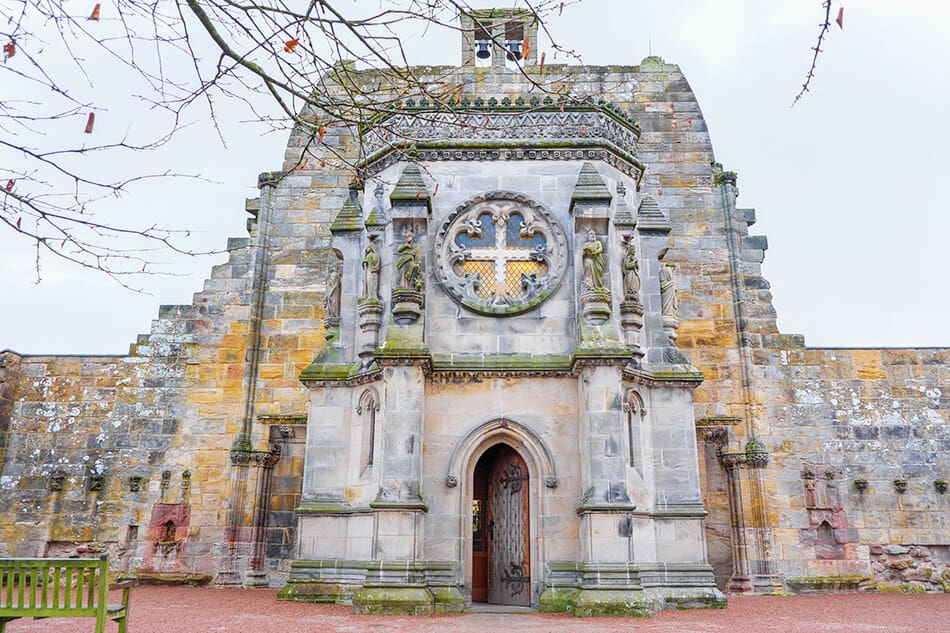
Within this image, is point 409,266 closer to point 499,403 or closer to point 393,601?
point 499,403

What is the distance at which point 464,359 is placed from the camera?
37.1ft

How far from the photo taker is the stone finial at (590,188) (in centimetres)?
1163

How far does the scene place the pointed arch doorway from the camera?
11245 mm

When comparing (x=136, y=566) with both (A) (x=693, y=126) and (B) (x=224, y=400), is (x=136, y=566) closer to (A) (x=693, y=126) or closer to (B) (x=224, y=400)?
(B) (x=224, y=400)

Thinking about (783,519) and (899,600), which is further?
(783,519)

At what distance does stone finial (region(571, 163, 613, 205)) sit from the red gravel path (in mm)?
5993

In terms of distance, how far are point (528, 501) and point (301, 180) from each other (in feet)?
31.6

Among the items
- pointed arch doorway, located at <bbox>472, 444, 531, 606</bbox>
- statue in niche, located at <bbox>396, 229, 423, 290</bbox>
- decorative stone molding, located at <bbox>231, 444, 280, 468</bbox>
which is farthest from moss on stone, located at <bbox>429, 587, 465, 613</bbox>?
decorative stone molding, located at <bbox>231, 444, 280, 468</bbox>

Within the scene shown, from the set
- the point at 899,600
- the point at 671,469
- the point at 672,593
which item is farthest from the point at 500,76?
the point at 899,600

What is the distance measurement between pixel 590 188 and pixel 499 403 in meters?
3.64

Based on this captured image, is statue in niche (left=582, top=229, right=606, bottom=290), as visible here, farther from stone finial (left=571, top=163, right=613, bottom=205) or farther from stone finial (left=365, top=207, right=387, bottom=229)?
stone finial (left=365, top=207, right=387, bottom=229)

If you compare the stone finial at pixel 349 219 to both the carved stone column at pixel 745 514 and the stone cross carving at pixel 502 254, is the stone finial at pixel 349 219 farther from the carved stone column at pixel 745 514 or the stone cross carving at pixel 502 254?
the carved stone column at pixel 745 514

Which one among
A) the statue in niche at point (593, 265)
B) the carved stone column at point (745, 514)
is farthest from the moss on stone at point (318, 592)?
the carved stone column at point (745, 514)

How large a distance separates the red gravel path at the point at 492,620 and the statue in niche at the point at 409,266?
15.1 ft
